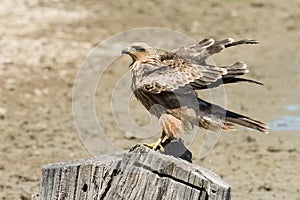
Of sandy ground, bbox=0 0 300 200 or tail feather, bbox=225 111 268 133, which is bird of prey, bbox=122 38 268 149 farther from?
sandy ground, bbox=0 0 300 200

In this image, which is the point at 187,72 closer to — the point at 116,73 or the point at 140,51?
the point at 140,51

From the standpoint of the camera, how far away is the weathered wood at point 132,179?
10.8 ft

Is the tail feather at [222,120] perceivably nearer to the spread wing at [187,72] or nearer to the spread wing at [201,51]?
the spread wing at [187,72]

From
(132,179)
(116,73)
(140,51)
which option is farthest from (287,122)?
(132,179)

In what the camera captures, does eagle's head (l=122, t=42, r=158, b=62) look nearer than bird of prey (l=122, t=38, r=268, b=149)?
No

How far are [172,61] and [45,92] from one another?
211 inches

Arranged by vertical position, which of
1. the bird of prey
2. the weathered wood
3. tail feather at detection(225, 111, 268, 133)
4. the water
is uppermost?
the water

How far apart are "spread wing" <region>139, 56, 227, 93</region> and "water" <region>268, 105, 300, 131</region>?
4570mm

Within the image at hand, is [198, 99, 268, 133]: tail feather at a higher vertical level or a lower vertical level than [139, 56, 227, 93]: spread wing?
lower

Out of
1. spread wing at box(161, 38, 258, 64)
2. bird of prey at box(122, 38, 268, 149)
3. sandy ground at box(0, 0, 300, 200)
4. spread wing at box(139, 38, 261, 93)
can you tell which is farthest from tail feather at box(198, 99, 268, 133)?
sandy ground at box(0, 0, 300, 200)

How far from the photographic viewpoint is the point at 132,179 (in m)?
3.38

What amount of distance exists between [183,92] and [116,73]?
6402mm

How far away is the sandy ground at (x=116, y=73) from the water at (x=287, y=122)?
0.19 ft

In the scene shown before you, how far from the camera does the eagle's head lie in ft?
17.1
